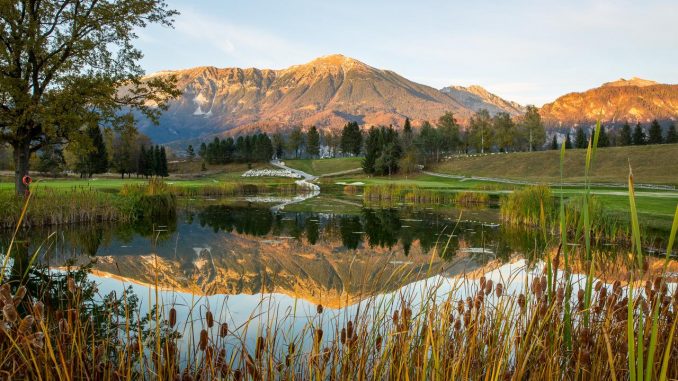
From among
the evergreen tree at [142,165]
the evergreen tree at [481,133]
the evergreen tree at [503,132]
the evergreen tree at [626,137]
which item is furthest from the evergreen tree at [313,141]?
the evergreen tree at [626,137]

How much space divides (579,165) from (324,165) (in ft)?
190

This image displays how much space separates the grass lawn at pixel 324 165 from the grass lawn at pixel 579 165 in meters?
22.5

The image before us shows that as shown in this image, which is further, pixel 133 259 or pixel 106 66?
pixel 106 66

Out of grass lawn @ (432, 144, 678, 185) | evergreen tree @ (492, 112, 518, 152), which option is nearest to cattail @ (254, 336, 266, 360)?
grass lawn @ (432, 144, 678, 185)

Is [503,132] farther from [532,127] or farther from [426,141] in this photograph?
[426,141]

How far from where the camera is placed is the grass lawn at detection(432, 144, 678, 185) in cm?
5622

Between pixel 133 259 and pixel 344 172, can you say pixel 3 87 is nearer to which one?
pixel 133 259

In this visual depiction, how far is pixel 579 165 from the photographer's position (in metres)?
69.0

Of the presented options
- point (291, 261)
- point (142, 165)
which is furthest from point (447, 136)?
point (291, 261)

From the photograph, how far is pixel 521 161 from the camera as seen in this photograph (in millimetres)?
77062

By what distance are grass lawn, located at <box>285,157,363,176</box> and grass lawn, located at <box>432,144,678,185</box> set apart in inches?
885

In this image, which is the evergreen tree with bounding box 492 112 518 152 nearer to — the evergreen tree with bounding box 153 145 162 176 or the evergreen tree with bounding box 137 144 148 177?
the evergreen tree with bounding box 153 145 162 176

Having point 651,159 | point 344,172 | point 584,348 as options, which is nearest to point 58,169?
point 344,172

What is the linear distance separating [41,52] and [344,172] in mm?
78481
